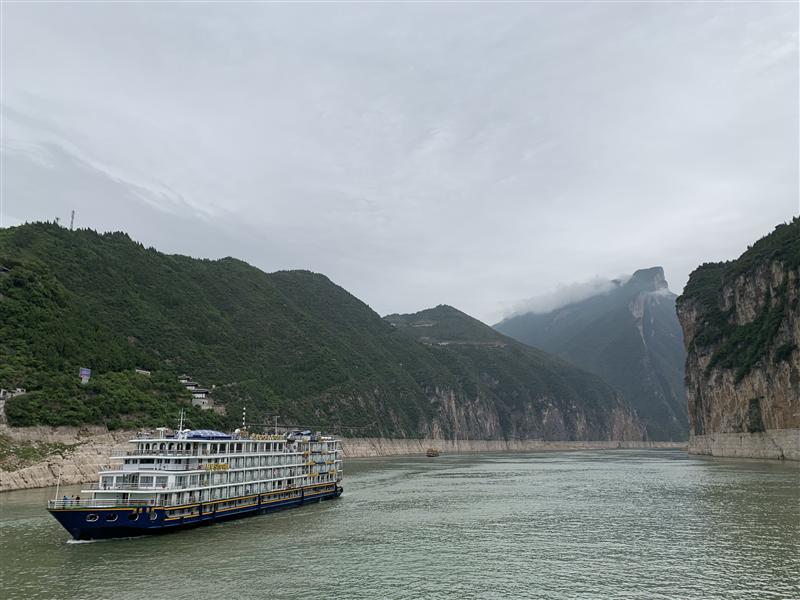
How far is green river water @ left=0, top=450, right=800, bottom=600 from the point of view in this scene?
36.3m

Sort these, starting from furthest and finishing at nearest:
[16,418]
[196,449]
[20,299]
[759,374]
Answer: [759,374] → [20,299] → [16,418] → [196,449]

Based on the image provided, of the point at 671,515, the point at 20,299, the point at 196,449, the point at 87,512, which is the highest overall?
the point at 20,299

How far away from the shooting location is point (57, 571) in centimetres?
3997

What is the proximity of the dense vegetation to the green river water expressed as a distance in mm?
75360

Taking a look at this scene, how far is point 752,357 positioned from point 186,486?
5572 inches

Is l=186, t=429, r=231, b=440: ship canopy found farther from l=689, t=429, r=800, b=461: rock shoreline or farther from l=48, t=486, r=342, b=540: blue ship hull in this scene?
l=689, t=429, r=800, b=461: rock shoreline

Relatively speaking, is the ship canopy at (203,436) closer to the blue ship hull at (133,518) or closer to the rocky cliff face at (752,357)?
the blue ship hull at (133,518)

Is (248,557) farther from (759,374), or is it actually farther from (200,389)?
(759,374)

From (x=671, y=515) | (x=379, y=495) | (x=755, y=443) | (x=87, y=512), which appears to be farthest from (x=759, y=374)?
(x=87, y=512)

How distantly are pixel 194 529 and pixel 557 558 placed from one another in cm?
3421

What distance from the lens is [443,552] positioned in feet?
155

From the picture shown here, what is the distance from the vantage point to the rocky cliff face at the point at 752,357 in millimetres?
127312

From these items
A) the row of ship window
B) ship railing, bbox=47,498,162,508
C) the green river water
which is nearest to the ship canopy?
the row of ship window

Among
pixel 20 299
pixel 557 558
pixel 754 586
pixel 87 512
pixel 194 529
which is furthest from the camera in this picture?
pixel 20 299
